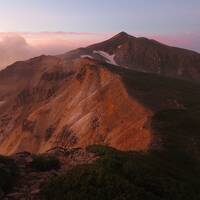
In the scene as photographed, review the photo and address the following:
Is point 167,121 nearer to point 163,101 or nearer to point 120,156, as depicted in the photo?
point 163,101

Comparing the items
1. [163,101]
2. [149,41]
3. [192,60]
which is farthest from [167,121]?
[149,41]

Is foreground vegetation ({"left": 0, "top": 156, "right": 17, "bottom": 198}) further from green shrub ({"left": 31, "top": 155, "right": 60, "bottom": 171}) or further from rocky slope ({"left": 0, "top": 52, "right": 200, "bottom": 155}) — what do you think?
rocky slope ({"left": 0, "top": 52, "right": 200, "bottom": 155})

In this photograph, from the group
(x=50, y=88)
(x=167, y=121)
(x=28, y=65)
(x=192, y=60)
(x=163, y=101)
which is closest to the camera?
(x=167, y=121)

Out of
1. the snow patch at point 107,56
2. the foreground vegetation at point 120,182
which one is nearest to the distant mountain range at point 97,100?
the snow patch at point 107,56

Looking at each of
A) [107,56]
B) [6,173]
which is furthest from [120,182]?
[107,56]

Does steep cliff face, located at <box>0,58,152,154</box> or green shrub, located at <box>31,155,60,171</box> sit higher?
green shrub, located at <box>31,155,60,171</box>

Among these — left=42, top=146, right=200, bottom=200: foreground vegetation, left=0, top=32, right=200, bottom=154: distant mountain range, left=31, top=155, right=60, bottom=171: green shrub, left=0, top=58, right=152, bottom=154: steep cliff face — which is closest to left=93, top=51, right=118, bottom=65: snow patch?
left=0, top=32, right=200, bottom=154: distant mountain range
